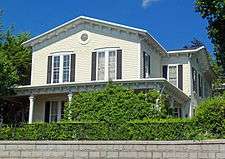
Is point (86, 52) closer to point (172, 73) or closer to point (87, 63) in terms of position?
point (87, 63)

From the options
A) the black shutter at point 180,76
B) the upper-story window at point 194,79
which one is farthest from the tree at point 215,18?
the upper-story window at point 194,79

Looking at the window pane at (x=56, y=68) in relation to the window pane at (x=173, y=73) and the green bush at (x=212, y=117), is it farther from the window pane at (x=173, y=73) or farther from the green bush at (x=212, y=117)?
the green bush at (x=212, y=117)

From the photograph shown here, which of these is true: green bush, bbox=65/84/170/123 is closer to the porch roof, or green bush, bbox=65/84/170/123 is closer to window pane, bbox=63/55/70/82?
the porch roof

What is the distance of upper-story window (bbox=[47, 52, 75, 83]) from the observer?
30927 mm

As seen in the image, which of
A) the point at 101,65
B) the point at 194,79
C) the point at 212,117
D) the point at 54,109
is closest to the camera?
the point at 212,117

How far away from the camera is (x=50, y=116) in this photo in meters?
31.5

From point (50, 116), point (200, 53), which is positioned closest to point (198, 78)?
point (200, 53)

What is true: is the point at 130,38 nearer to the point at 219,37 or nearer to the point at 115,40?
the point at 115,40

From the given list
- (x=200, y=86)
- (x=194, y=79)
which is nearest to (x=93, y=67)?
(x=194, y=79)

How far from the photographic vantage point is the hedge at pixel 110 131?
1806 centimetres

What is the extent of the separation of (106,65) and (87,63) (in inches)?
58.5

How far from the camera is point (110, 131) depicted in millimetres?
18812

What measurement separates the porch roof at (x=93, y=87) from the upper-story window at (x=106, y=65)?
1444 millimetres

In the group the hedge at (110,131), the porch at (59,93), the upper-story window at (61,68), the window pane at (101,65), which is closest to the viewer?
the hedge at (110,131)
